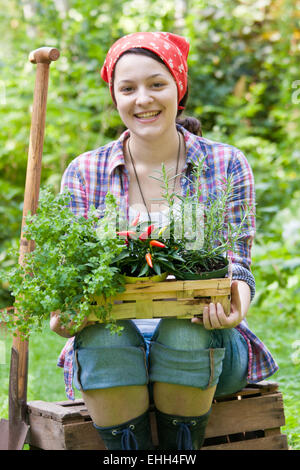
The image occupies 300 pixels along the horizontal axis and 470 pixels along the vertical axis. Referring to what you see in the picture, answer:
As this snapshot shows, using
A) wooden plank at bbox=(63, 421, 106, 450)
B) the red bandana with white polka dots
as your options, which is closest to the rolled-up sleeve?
the red bandana with white polka dots

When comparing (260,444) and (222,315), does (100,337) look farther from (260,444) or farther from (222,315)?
(260,444)

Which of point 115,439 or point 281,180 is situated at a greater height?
point 281,180

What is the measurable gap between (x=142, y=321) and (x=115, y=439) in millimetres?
431

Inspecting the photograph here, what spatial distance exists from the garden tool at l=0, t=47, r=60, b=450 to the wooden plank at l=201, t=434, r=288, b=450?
2.18 ft

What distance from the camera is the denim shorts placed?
1.71m

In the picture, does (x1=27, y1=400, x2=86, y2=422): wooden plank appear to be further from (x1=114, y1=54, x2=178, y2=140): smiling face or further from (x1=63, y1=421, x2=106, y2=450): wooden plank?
(x1=114, y1=54, x2=178, y2=140): smiling face

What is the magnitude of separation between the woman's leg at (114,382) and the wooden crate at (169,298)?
85 mm

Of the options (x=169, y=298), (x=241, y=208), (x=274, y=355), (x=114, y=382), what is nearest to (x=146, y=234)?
(x=169, y=298)

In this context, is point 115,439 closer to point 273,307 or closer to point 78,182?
point 78,182

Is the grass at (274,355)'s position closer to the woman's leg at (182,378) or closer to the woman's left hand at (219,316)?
the woman's leg at (182,378)

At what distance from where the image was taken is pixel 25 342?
80.3 inches

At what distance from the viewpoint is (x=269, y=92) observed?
23.3 feet

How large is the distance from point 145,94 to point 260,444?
124 cm
